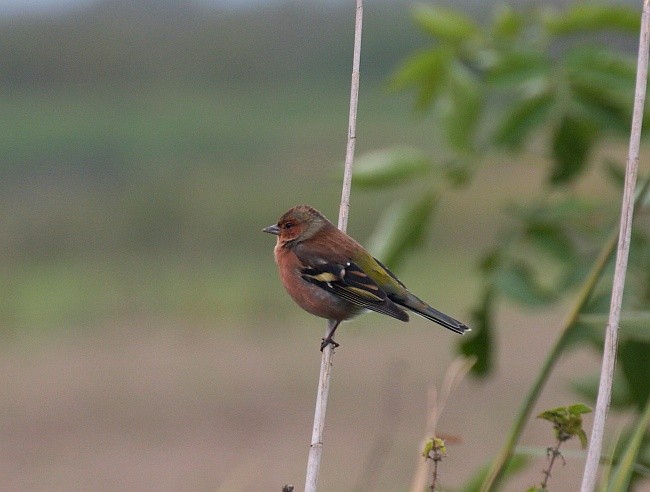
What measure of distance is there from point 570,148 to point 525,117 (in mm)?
243

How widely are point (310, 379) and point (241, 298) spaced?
11.5 feet

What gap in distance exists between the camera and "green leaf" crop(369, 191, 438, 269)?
147 inches

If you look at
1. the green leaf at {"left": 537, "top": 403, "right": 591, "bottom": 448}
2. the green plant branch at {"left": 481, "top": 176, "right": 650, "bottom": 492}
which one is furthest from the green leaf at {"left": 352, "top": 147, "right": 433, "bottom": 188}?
the green leaf at {"left": 537, "top": 403, "right": 591, "bottom": 448}

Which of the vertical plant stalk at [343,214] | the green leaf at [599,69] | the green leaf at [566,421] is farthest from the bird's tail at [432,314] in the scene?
the green leaf at [566,421]

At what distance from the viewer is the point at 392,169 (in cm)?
388

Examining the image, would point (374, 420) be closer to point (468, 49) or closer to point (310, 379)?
point (310, 379)

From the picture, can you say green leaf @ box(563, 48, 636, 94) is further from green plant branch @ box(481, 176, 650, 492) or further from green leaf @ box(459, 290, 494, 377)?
green plant branch @ box(481, 176, 650, 492)

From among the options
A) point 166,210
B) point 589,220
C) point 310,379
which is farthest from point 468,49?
point 166,210

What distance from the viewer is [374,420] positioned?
40.5ft

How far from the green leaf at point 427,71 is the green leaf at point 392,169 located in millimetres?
314

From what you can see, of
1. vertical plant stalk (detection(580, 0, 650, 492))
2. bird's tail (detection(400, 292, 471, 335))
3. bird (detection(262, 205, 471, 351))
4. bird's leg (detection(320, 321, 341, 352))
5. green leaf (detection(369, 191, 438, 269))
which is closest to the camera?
vertical plant stalk (detection(580, 0, 650, 492))

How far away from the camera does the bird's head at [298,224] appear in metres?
4.46

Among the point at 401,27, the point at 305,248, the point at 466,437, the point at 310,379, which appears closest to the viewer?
the point at 305,248

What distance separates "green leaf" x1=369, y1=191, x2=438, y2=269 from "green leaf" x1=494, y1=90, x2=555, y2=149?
1.15 feet
